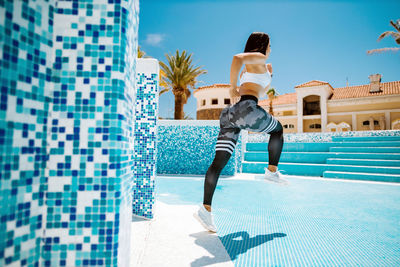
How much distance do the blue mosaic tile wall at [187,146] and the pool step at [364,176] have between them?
10.4 ft

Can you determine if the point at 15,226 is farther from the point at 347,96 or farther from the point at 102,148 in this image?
the point at 347,96

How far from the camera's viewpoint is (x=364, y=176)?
22.7 feet

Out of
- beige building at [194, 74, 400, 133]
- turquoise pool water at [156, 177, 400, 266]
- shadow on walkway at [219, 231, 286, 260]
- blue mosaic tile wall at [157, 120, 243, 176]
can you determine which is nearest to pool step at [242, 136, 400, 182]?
blue mosaic tile wall at [157, 120, 243, 176]

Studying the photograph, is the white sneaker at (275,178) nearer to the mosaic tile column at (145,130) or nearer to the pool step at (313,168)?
the mosaic tile column at (145,130)

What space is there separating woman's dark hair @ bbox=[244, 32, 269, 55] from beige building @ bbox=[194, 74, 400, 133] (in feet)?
92.7

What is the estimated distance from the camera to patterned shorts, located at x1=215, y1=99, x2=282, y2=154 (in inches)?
86.4

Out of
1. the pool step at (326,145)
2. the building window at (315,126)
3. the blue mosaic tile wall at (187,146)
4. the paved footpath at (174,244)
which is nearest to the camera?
the paved footpath at (174,244)

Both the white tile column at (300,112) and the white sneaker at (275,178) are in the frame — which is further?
the white tile column at (300,112)

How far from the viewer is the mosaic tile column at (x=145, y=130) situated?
9.27 feet

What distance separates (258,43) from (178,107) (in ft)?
62.1

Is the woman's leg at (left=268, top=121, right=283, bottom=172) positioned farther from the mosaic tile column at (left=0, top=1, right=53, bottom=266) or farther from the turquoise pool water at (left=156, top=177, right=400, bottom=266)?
the mosaic tile column at (left=0, top=1, right=53, bottom=266)

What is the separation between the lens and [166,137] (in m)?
8.38

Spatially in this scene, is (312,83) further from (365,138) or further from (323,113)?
(365,138)

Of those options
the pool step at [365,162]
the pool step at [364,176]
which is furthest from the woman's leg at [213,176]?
the pool step at [365,162]
